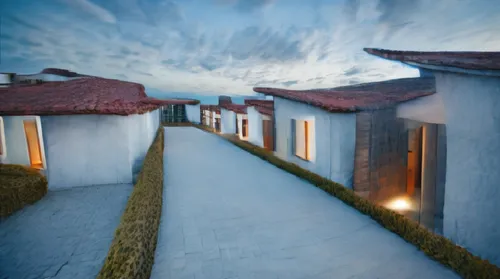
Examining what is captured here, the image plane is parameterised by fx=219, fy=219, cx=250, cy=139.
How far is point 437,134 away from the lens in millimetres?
6684

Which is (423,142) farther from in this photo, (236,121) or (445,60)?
(236,121)

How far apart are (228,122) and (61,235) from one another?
790 inches

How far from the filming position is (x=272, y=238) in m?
3.96

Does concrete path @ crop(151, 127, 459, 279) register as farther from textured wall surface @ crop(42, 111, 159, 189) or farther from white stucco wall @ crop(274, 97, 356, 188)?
textured wall surface @ crop(42, 111, 159, 189)

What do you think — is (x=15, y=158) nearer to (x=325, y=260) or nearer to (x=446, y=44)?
(x=325, y=260)

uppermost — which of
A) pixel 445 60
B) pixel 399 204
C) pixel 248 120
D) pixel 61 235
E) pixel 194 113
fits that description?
pixel 445 60

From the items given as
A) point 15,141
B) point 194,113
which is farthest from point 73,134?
point 194,113

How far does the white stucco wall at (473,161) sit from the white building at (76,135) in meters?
8.05

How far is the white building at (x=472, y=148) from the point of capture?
3.48 m

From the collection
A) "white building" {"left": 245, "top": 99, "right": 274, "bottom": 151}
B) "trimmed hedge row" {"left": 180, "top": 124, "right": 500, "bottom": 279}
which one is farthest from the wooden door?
"trimmed hedge row" {"left": 180, "top": 124, "right": 500, "bottom": 279}

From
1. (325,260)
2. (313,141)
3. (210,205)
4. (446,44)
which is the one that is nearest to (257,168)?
(313,141)

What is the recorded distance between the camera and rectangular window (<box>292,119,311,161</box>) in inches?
352

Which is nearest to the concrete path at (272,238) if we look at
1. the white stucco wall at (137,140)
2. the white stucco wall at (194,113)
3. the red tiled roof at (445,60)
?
the white stucco wall at (137,140)

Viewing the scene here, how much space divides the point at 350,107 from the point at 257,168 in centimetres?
416
